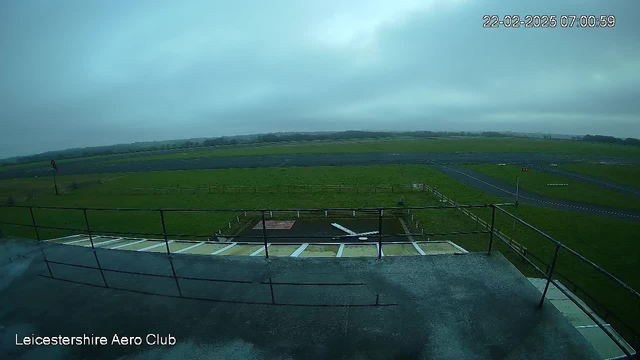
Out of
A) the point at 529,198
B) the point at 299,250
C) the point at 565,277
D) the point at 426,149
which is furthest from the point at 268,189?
the point at 426,149

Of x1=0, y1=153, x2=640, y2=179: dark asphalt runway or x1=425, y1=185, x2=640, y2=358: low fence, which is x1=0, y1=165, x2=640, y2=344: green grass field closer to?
x1=425, y1=185, x2=640, y2=358: low fence

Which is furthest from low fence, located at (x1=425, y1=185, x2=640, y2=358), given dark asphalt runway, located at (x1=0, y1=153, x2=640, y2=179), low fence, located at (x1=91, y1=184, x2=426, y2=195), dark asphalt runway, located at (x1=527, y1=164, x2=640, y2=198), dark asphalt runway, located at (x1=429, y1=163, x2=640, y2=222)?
dark asphalt runway, located at (x1=0, y1=153, x2=640, y2=179)

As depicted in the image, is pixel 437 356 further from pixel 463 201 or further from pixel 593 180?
pixel 593 180

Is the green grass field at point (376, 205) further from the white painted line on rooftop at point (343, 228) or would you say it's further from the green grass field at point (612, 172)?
the green grass field at point (612, 172)

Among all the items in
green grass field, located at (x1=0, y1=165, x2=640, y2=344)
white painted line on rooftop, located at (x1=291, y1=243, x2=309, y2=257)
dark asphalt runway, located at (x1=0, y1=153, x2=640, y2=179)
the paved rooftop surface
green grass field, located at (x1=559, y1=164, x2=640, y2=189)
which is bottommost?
green grass field, located at (x1=0, y1=165, x2=640, y2=344)

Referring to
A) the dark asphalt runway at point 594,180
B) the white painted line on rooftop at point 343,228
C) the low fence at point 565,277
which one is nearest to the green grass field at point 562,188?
the dark asphalt runway at point 594,180

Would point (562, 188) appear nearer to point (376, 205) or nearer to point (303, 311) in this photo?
point (376, 205)
